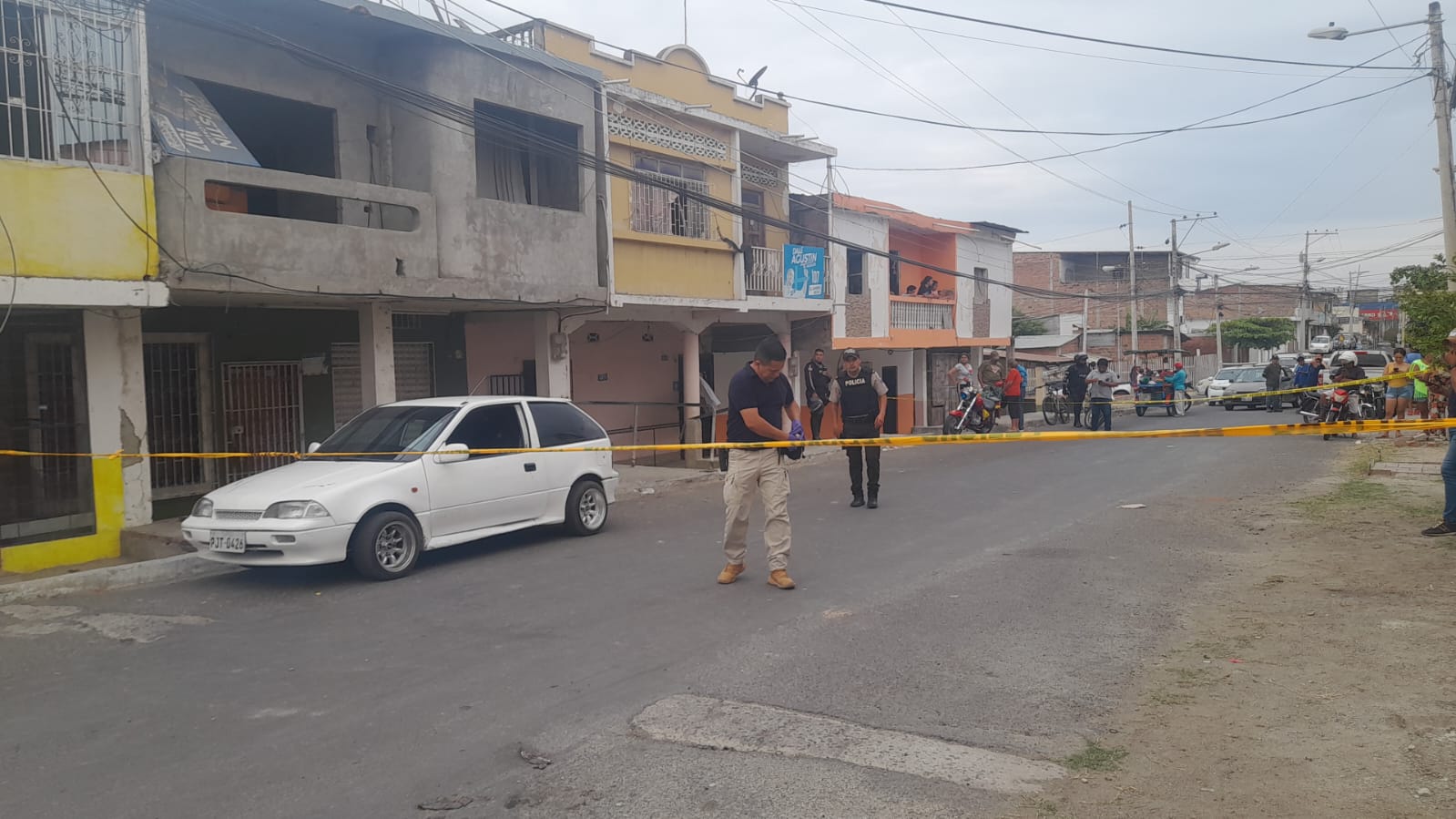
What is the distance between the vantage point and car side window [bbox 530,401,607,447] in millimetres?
10531

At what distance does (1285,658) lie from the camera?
19.0 feet

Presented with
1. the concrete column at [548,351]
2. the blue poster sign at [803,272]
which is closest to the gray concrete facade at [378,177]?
the concrete column at [548,351]

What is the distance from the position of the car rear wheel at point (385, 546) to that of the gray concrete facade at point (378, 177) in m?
3.84

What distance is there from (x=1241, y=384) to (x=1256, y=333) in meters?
28.7

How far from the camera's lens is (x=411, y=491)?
29.0ft

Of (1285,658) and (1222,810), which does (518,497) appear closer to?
(1285,658)

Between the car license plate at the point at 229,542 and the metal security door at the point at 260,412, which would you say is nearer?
the car license plate at the point at 229,542

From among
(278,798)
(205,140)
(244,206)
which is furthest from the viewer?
(244,206)

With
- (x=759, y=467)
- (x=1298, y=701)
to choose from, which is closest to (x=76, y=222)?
(x=759, y=467)

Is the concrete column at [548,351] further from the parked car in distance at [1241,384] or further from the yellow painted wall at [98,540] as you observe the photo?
the parked car in distance at [1241,384]

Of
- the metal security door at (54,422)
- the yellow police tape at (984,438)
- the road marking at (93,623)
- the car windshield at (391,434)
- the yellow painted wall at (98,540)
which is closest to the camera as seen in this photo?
the road marking at (93,623)

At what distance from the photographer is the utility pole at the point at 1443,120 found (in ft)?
61.5

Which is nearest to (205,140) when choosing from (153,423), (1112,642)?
(153,423)

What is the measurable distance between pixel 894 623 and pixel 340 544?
14.7ft
